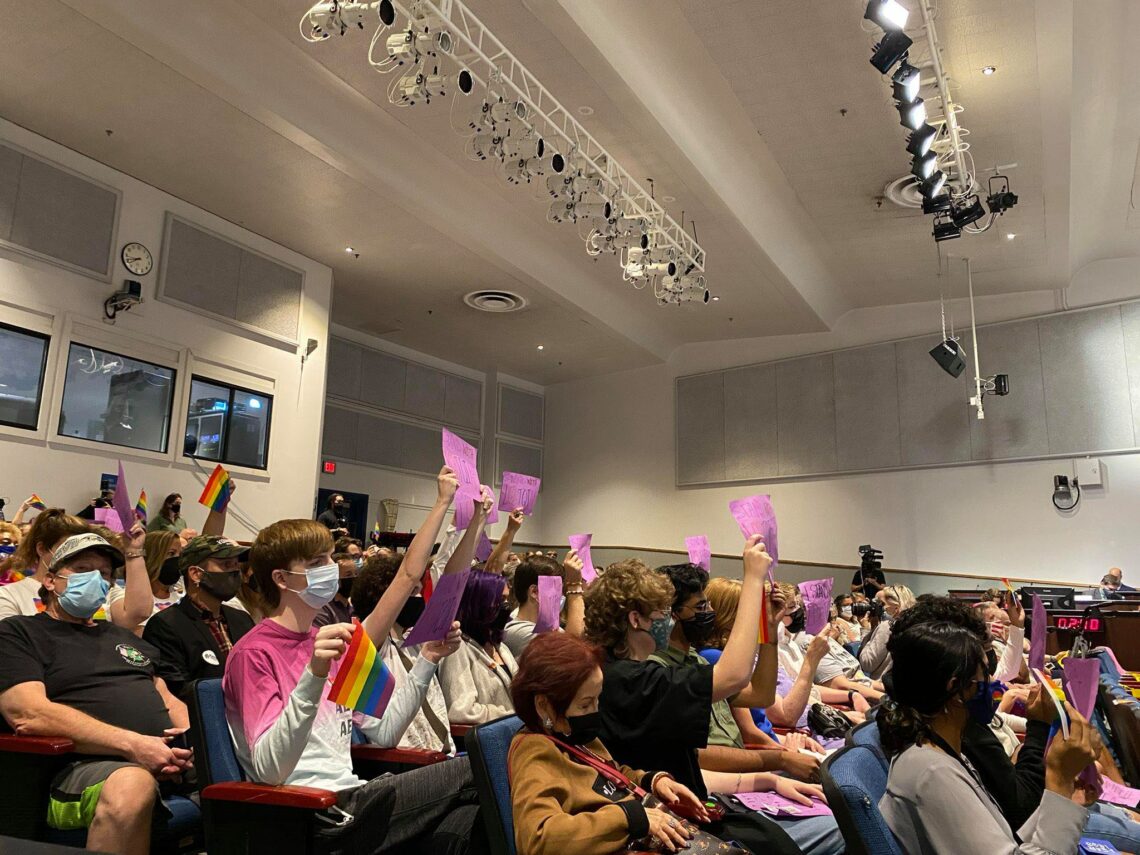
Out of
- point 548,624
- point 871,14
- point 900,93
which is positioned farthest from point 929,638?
point 900,93

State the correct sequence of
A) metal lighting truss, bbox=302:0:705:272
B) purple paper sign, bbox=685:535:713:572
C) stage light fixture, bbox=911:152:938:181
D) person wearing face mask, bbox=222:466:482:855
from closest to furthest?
1. person wearing face mask, bbox=222:466:482:855
2. purple paper sign, bbox=685:535:713:572
3. metal lighting truss, bbox=302:0:705:272
4. stage light fixture, bbox=911:152:938:181

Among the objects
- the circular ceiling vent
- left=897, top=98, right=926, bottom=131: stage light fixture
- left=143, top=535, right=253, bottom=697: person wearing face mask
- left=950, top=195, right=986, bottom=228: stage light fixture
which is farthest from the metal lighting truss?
left=143, top=535, right=253, bottom=697: person wearing face mask

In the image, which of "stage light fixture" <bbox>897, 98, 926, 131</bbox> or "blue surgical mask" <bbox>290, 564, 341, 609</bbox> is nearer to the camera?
"blue surgical mask" <bbox>290, 564, 341, 609</bbox>

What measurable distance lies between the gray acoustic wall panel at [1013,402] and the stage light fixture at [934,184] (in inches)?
164

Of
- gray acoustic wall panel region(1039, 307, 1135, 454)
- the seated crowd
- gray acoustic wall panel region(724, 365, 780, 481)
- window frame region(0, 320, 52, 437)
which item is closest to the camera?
the seated crowd

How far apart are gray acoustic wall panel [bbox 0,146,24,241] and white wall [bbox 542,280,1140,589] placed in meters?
8.66

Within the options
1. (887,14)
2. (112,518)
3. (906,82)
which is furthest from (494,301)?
Result: (112,518)

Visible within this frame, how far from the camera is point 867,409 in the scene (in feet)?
36.2

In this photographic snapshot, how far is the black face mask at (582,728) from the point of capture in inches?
69.5

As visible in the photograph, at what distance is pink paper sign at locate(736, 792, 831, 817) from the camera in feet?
7.57

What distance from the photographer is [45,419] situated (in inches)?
260

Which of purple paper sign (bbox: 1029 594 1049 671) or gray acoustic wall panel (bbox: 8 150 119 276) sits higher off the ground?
gray acoustic wall panel (bbox: 8 150 119 276)

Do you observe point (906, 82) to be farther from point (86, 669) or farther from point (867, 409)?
point (867, 409)

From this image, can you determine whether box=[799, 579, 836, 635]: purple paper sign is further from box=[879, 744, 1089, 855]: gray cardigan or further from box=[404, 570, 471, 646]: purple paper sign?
box=[404, 570, 471, 646]: purple paper sign
